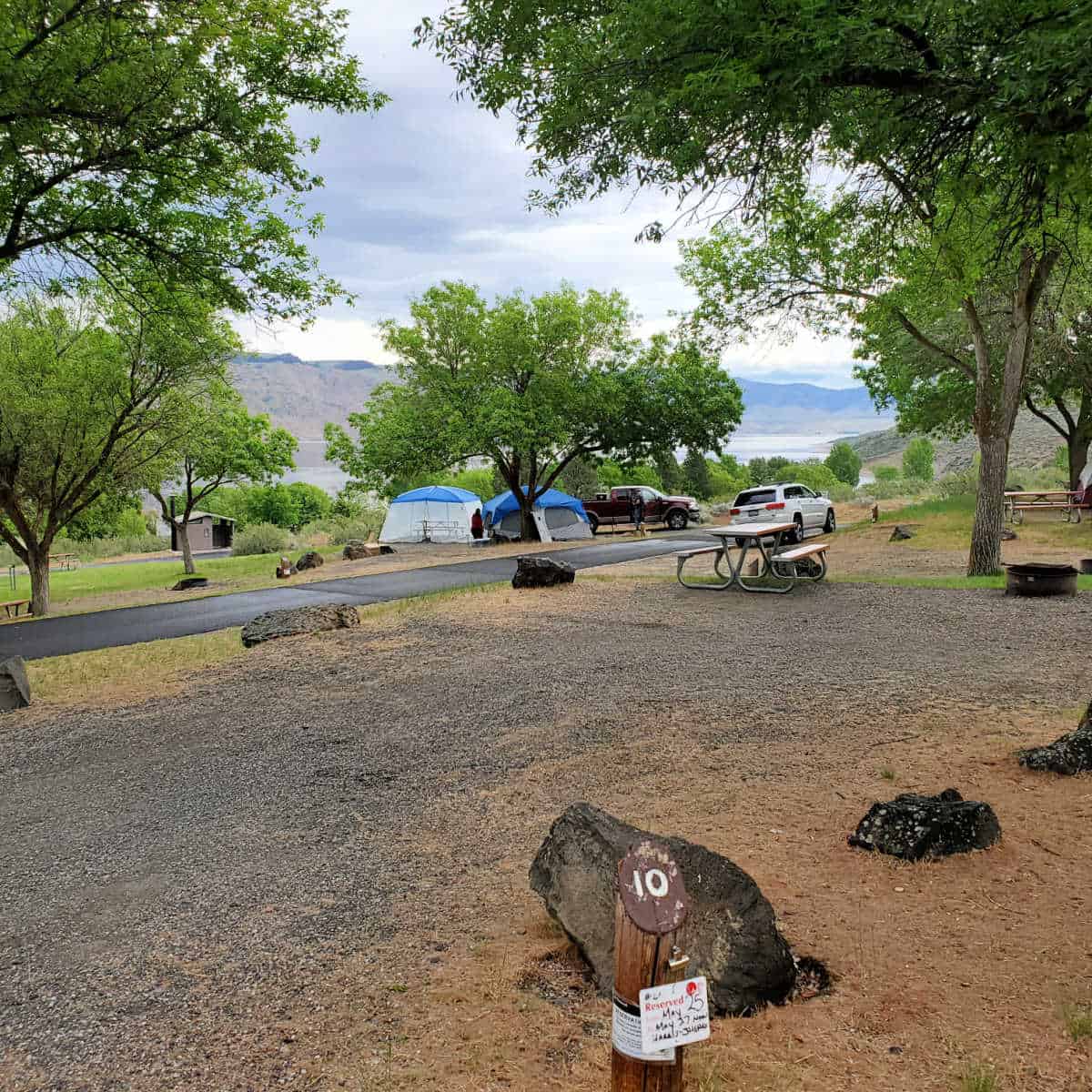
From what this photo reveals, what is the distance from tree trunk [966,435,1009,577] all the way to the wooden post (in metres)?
12.8

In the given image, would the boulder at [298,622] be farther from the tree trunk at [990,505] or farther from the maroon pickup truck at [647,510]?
the maroon pickup truck at [647,510]

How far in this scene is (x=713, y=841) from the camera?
3.82 meters

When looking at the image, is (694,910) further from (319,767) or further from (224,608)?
(224,608)

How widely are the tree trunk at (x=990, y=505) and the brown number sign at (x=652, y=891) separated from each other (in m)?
12.8

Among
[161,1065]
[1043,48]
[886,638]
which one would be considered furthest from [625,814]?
[886,638]

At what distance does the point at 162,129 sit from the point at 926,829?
10221 millimetres

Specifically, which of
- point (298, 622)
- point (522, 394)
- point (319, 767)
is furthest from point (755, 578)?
point (522, 394)

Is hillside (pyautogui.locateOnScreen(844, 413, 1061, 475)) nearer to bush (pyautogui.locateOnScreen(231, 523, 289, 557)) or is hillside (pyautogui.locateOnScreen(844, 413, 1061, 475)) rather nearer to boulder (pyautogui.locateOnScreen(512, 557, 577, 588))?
boulder (pyautogui.locateOnScreen(512, 557, 577, 588))

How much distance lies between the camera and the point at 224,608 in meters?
14.2

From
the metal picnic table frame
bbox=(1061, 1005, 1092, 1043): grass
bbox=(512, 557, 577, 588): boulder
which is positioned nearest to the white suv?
the metal picnic table frame

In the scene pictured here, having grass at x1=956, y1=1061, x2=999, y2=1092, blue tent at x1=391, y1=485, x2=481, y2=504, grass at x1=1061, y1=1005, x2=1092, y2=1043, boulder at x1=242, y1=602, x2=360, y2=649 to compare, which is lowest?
grass at x1=1061, y1=1005, x2=1092, y2=1043

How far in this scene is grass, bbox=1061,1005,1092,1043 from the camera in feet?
7.63

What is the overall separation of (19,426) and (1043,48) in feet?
65.8

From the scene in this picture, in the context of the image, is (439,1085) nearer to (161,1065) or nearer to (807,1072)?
(161,1065)
